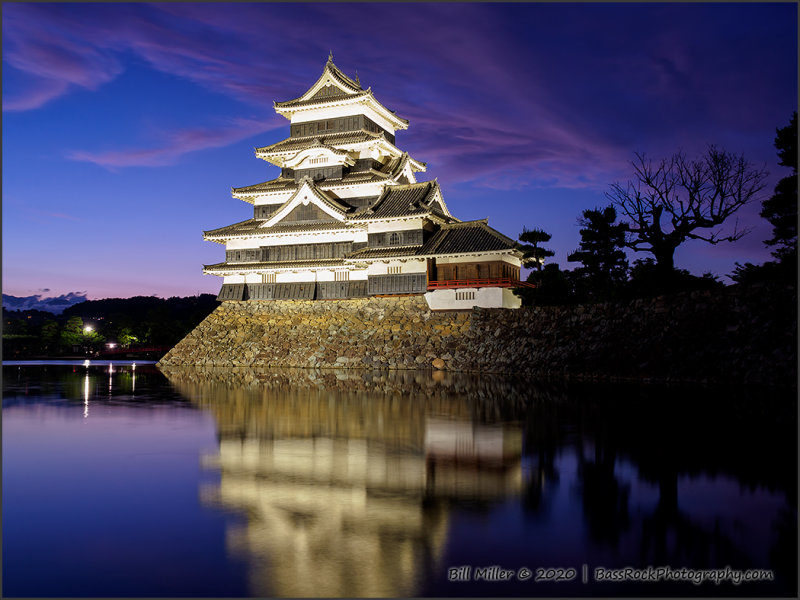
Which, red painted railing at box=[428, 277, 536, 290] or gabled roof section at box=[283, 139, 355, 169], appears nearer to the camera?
red painted railing at box=[428, 277, 536, 290]

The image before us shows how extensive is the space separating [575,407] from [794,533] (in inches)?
→ 397

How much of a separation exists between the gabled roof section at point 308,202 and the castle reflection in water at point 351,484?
87.2 feet

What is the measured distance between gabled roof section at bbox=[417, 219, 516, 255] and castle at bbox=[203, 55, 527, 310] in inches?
2.7

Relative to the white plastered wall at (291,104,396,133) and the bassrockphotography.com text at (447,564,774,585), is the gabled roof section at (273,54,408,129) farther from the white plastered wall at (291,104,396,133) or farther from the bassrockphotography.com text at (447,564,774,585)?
the bassrockphotography.com text at (447,564,774,585)

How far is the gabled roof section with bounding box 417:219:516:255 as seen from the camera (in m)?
35.2

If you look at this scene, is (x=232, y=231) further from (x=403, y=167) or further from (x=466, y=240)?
(x=466, y=240)

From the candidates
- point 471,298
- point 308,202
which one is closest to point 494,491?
point 471,298

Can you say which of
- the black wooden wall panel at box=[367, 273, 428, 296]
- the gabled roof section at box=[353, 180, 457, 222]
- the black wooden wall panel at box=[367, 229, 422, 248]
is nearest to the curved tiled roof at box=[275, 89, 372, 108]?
the gabled roof section at box=[353, 180, 457, 222]

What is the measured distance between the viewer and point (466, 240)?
120 ft

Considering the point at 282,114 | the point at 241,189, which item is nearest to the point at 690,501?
the point at 241,189

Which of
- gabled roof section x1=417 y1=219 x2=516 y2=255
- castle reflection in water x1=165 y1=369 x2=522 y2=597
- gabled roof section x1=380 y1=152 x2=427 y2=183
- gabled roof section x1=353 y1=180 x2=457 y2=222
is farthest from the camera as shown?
gabled roof section x1=380 y1=152 x2=427 y2=183

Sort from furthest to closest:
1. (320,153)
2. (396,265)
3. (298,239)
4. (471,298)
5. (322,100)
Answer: (322,100) → (320,153) → (298,239) → (396,265) → (471,298)

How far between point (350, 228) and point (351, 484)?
33.7 metres

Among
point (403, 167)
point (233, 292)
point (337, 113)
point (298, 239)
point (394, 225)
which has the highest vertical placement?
point (337, 113)
